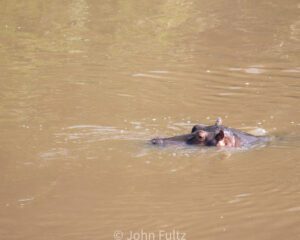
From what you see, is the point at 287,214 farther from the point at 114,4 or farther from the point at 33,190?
the point at 114,4

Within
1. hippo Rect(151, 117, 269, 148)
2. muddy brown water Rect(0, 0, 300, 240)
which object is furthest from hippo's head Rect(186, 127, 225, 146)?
muddy brown water Rect(0, 0, 300, 240)

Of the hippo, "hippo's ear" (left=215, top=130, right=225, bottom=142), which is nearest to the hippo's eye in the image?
the hippo

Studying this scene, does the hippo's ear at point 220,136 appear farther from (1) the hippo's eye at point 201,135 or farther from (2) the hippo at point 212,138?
(1) the hippo's eye at point 201,135

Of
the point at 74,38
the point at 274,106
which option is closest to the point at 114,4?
the point at 74,38

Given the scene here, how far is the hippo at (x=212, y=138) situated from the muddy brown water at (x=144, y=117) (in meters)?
0.13

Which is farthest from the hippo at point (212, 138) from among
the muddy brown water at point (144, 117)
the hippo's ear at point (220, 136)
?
the muddy brown water at point (144, 117)

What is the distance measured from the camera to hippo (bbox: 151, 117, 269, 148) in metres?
8.58

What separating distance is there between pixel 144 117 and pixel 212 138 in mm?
1586

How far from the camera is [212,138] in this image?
28.3 ft

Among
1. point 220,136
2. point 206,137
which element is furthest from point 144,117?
point 220,136

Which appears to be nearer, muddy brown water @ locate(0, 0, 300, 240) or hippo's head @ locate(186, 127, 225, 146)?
muddy brown water @ locate(0, 0, 300, 240)

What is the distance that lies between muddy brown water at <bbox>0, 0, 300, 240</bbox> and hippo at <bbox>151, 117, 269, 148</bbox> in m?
0.13

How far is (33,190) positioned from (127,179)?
3.23ft

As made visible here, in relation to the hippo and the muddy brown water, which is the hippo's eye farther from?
the muddy brown water
